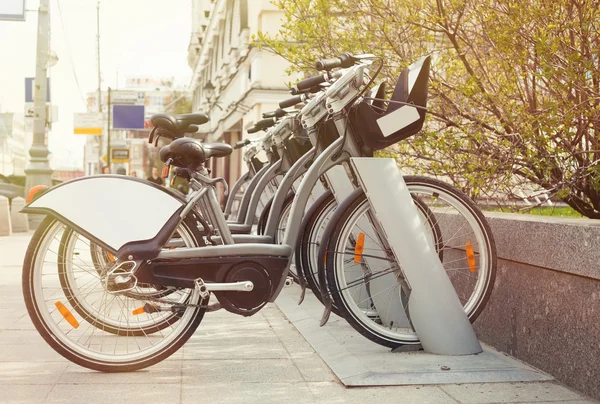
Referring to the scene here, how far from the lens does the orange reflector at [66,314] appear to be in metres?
3.98

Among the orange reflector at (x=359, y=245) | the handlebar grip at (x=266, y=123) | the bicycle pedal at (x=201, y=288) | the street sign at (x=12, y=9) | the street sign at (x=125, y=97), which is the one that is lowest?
the bicycle pedal at (x=201, y=288)

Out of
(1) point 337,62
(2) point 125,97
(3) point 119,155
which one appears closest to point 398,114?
(1) point 337,62

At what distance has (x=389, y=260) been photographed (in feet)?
14.1

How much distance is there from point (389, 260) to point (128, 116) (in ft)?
96.8

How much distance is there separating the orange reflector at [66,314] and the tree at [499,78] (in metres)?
2.85

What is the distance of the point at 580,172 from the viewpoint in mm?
5402

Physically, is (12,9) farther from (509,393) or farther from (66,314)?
(509,393)

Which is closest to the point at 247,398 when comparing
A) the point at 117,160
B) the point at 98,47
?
the point at 117,160

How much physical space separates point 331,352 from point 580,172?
86.3 inches

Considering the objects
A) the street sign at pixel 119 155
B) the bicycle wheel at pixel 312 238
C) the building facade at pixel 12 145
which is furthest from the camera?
the building facade at pixel 12 145

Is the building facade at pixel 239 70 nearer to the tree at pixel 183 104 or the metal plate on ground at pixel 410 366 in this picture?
the metal plate on ground at pixel 410 366

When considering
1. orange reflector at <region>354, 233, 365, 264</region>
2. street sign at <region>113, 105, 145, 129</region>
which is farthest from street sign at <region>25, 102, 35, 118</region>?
orange reflector at <region>354, 233, 365, 264</region>

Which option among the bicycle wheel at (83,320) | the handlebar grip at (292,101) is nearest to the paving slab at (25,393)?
the bicycle wheel at (83,320)

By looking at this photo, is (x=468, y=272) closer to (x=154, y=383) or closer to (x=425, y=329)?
(x=425, y=329)
